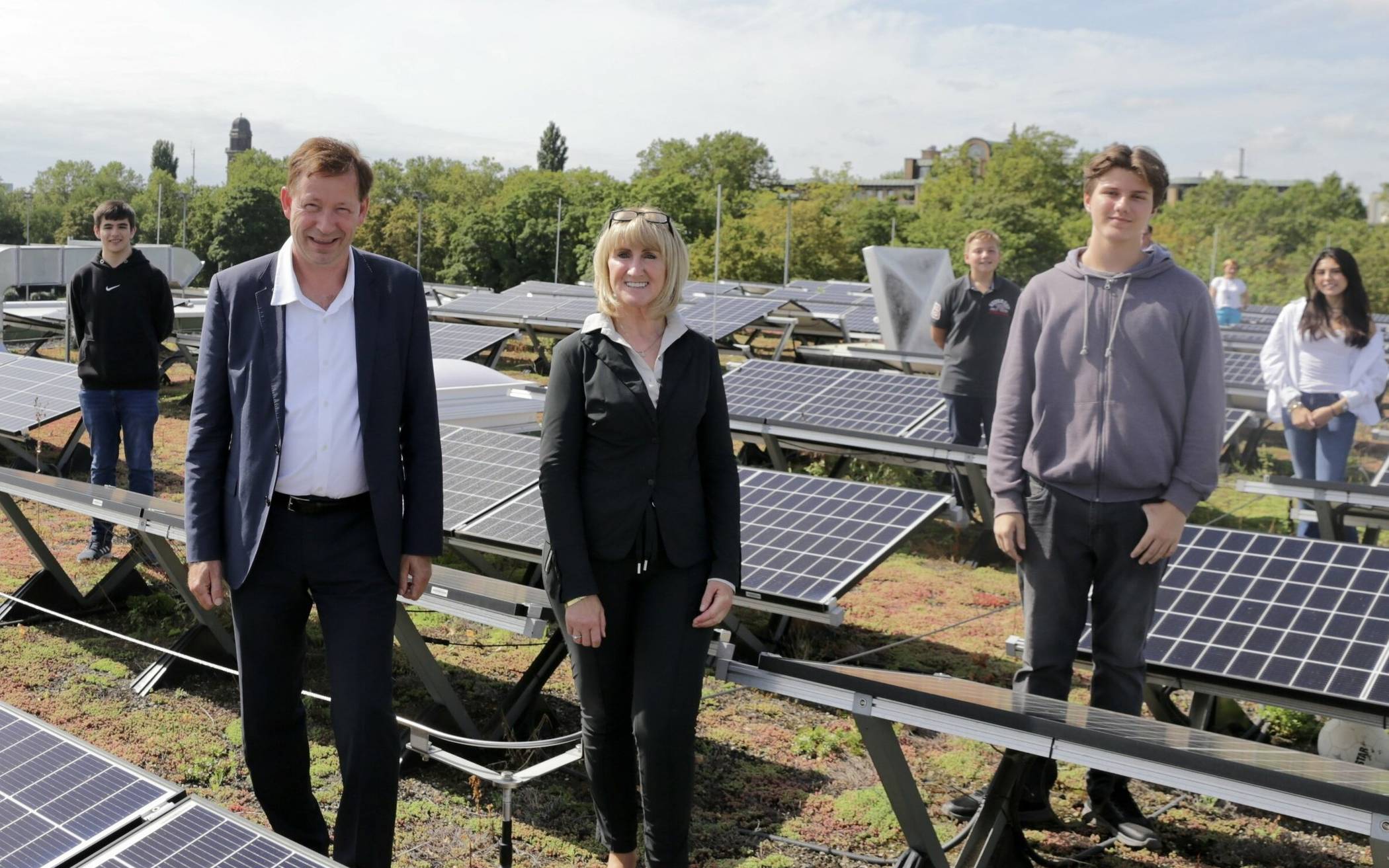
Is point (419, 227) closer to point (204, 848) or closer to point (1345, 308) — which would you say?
point (1345, 308)

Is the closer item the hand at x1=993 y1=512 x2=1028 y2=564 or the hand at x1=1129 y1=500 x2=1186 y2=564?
the hand at x1=1129 y1=500 x2=1186 y2=564

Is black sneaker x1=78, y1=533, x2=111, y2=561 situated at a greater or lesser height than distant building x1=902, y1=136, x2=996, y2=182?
lesser

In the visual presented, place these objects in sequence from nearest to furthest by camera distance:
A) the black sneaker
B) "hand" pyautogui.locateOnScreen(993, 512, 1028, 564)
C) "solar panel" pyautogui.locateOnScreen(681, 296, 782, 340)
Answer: "hand" pyautogui.locateOnScreen(993, 512, 1028, 564) → the black sneaker → "solar panel" pyautogui.locateOnScreen(681, 296, 782, 340)

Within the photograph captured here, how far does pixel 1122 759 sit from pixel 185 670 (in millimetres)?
4374

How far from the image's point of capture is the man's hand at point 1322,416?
761 centimetres

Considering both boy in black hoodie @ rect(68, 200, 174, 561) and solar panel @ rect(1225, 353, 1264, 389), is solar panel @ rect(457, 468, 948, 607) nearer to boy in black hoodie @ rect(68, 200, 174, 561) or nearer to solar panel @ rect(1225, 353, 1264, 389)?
boy in black hoodie @ rect(68, 200, 174, 561)

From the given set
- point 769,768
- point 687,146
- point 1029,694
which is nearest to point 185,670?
point 769,768

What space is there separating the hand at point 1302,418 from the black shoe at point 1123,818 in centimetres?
439

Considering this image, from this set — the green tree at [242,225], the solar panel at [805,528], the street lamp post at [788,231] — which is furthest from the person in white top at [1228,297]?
the green tree at [242,225]

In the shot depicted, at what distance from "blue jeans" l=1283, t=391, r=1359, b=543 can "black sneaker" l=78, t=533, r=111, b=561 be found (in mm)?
7359

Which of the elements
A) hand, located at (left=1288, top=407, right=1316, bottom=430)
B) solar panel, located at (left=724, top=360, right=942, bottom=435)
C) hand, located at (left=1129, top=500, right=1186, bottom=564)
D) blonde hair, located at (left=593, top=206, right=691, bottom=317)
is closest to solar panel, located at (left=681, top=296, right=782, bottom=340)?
solar panel, located at (left=724, top=360, right=942, bottom=435)

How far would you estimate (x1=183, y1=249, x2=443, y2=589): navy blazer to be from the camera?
3.16 metres

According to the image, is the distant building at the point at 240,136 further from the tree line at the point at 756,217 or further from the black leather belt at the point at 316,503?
the black leather belt at the point at 316,503

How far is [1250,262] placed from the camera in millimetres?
51188
